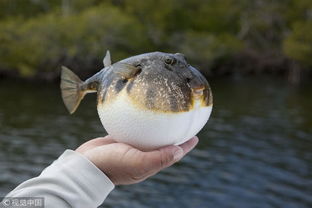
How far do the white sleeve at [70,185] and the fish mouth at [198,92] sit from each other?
58 centimetres

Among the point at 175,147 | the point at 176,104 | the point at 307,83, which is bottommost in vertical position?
the point at 175,147

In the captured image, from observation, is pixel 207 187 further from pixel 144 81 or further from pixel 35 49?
pixel 35 49

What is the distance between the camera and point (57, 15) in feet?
127

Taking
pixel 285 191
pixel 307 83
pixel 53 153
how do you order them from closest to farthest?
pixel 285 191 < pixel 53 153 < pixel 307 83

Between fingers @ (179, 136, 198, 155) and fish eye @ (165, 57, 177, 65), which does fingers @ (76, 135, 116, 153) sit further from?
fish eye @ (165, 57, 177, 65)

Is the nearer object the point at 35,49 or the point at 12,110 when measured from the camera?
the point at 12,110

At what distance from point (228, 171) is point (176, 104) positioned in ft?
37.9

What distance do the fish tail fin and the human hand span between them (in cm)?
54

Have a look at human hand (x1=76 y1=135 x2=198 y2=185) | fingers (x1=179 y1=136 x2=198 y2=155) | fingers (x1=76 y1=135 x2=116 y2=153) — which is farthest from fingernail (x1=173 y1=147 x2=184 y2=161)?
fingers (x1=76 y1=135 x2=116 y2=153)

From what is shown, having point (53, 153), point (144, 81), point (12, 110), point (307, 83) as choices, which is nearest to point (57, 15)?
point (12, 110)

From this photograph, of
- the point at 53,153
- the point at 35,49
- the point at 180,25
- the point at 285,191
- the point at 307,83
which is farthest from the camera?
the point at 180,25

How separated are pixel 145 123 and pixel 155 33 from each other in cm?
3996

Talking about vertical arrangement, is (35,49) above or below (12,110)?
above

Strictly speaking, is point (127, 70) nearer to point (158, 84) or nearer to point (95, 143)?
point (158, 84)
